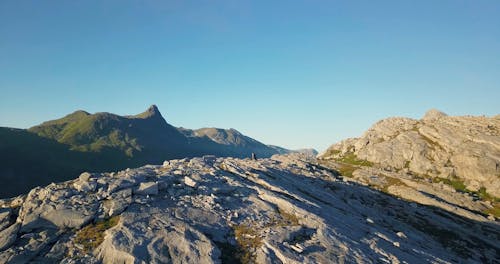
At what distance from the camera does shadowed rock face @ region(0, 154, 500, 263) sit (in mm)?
30062

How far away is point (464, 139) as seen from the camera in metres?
113

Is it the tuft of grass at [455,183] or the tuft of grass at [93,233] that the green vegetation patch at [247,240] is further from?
the tuft of grass at [455,183]

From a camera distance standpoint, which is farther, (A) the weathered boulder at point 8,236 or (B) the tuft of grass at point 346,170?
(B) the tuft of grass at point 346,170

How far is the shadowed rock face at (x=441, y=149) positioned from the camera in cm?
10100

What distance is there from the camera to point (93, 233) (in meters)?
32.1

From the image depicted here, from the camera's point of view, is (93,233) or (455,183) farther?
(455,183)

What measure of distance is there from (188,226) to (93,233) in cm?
886

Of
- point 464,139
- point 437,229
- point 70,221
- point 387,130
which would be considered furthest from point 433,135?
point 70,221

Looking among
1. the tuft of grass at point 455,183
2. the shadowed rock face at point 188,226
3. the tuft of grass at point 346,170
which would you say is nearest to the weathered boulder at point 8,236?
the shadowed rock face at point 188,226

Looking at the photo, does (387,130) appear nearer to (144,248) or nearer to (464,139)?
(464,139)

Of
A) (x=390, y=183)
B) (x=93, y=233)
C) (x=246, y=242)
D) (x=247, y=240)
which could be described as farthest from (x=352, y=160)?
(x=93, y=233)

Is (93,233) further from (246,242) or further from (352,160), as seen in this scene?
(352,160)

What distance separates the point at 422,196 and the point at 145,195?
67.6 meters

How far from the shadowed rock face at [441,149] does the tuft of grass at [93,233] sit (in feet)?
329
